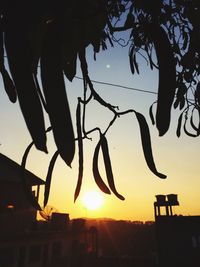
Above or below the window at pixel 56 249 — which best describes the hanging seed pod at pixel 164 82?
above

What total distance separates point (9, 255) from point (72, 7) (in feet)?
37.2

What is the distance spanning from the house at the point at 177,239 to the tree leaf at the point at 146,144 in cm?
1398

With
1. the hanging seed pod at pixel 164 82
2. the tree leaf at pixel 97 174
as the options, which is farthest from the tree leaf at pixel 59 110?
the tree leaf at pixel 97 174

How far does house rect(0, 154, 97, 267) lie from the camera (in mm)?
10656

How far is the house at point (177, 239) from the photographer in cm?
1338

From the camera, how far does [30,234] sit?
11312mm

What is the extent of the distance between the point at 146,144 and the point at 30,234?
11.7 m

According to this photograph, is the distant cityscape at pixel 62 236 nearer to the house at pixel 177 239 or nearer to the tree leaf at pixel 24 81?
the house at pixel 177 239

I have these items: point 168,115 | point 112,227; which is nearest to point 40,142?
point 168,115

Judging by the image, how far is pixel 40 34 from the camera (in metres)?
0.83

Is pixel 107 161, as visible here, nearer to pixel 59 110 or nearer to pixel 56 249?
pixel 59 110

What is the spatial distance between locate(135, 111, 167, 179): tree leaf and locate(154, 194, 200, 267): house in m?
14.0

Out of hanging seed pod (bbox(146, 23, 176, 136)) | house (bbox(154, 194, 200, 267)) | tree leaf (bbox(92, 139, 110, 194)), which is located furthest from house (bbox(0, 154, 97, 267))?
hanging seed pod (bbox(146, 23, 176, 136))

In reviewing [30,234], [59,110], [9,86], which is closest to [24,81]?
[59,110]
